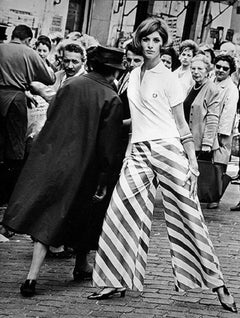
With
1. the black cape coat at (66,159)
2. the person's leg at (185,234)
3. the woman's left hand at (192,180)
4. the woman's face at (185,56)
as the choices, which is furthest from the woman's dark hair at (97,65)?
the woman's face at (185,56)

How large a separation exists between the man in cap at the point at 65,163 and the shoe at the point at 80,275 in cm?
48

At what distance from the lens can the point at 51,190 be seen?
7.19 meters

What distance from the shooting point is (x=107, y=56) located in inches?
→ 287

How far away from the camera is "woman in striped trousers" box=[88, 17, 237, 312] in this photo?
6.93m

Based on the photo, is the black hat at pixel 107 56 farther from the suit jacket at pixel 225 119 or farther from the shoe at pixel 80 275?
the suit jacket at pixel 225 119

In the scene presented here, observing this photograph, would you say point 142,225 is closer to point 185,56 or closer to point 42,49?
point 185,56

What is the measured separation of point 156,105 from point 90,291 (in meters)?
1.42

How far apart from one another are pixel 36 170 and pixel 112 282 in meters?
0.94

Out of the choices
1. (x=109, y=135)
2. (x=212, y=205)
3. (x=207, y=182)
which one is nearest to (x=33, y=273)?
(x=109, y=135)

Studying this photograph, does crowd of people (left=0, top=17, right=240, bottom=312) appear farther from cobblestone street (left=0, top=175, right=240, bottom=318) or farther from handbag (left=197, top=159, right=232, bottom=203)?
handbag (left=197, top=159, right=232, bottom=203)

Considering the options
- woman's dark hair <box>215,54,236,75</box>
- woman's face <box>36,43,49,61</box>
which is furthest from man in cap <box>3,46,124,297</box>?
woman's face <box>36,43,49,61</box>

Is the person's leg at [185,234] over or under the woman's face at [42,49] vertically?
under

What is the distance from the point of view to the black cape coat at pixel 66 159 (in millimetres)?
7141

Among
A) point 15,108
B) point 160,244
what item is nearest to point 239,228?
point 160,244
